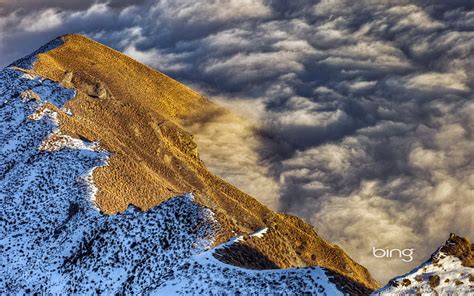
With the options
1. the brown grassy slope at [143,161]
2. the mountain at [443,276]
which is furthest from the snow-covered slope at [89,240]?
the mountain at [443,276]

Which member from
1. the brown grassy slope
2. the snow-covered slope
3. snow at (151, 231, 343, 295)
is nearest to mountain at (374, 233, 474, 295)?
snow at (151, 231, 343, 295)

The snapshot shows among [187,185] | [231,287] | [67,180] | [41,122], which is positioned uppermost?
[41,122]

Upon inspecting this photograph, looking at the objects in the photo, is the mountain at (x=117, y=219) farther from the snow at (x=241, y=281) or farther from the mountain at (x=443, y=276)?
the mountain at (x=443, y=276)

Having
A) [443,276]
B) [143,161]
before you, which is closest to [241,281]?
[443,276]

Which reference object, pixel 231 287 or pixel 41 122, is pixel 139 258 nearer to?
pixel 231 287

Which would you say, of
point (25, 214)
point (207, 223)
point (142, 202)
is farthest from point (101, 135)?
point (207, 223)

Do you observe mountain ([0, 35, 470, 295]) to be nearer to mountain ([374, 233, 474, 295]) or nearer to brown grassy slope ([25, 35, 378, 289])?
brown grassy slope ([25, 35, 378, 289])
